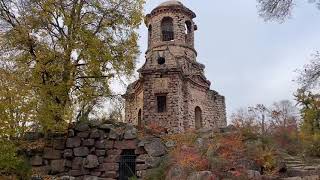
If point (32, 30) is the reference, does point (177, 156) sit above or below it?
below

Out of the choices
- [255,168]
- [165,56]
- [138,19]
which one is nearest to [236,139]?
[255,168]

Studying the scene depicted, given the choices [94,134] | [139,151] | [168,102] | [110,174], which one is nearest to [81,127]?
[94,134]

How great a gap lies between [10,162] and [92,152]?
3.69 m

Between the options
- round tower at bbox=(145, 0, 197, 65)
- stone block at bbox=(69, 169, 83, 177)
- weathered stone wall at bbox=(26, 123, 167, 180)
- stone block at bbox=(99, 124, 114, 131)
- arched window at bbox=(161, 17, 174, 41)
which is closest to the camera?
weathered stone wall at bbox=(26, 123, 167, 180)

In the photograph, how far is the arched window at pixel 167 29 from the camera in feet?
88.1

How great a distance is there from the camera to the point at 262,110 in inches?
765

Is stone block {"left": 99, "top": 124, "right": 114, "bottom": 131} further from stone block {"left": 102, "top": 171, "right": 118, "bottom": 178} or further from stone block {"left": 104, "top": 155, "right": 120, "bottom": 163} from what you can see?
stone block {"left": 102, "top": 171, "right": 118, "bottom": 178}

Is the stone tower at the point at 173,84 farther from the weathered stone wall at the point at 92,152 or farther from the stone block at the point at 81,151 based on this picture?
the stone block at the point at 81,151

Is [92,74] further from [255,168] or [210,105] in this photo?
[210,105]

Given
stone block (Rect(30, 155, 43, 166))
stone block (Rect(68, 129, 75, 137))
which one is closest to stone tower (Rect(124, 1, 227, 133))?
stone block (Rect(68, 129, 75, 137))

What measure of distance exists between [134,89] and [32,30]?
10786mm

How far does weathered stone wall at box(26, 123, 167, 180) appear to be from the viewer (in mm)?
15250

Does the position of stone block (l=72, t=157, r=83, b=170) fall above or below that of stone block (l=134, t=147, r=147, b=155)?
below

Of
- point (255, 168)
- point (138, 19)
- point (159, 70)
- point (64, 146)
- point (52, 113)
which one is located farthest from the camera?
point (159, 70)
